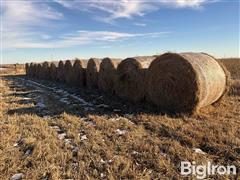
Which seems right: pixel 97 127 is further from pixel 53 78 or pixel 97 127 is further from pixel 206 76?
pixel 53 78

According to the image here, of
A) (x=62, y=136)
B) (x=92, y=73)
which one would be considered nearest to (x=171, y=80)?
(x=62, y=136)

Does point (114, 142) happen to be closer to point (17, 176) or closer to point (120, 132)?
point (120, 132)

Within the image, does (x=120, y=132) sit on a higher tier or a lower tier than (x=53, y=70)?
lower

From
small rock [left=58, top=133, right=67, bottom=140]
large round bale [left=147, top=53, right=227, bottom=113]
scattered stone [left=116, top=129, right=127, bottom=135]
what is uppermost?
large round bale [left=147, top=53, right=227, bottom=113]

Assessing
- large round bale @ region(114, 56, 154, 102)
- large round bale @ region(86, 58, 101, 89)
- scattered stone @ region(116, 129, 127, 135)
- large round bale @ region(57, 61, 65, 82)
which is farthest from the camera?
large round bale @ region(57, 61, 65, 82)

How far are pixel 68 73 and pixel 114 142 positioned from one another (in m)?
13.1

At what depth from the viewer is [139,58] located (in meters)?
10.6

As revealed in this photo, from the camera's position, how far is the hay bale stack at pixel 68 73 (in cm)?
1769

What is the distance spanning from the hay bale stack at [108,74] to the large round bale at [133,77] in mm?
901

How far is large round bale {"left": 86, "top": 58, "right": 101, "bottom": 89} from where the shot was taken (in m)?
14.4

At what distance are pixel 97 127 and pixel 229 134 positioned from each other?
2973mm

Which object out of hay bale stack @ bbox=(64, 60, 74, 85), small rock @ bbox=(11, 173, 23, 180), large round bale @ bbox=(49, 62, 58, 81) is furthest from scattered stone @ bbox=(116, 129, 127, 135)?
large round bale @ bbox=(49, 62, 58, 81)

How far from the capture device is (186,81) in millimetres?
7688

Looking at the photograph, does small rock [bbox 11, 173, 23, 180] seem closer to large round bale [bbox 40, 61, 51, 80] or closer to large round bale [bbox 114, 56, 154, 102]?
large round bale [bbox 114, 56, 154, 102]
